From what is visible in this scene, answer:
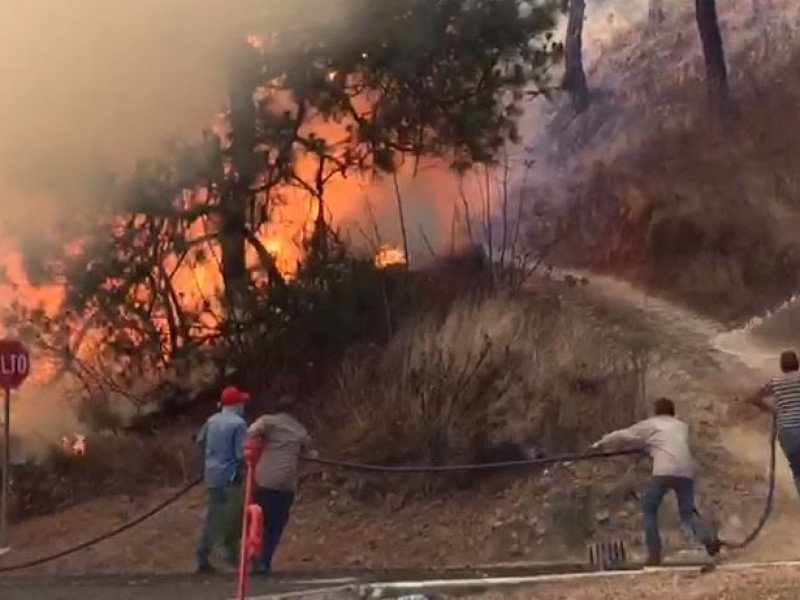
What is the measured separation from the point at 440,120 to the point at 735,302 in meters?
4.50

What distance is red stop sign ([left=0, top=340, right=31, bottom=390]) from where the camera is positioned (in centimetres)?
1183

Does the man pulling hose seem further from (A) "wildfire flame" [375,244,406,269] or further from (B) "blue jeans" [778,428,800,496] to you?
(A) "wildfire flame" [375,244,406,269]

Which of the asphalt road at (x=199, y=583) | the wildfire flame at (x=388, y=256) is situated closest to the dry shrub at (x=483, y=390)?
the wildfire flame at (x=388, y=256)

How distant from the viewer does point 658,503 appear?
9758 mm

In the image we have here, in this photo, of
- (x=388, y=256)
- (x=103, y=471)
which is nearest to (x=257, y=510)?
(x=103, y=471)

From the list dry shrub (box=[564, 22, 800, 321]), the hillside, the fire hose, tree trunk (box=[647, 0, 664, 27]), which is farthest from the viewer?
tree trunk (box=[647, 0, 664, 27])

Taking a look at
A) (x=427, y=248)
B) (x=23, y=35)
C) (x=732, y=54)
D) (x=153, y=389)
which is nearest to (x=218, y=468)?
(x=23, y=35)

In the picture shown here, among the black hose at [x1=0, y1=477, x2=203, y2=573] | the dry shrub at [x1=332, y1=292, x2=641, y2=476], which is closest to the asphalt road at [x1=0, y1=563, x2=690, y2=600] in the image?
the black hose at [x1=0, y1=477, x2=203, y2=573]

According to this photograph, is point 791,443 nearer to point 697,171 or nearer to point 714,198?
point 714,198

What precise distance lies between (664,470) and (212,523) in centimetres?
340

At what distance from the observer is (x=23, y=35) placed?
11.8 meters

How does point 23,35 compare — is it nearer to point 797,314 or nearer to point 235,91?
point 235,91

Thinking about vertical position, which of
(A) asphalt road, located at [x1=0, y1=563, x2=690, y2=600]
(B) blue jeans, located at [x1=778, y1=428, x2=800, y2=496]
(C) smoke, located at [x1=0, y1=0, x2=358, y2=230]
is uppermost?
(C) smoke, located at [x1=0, y1=0, x2=358, y2=230]

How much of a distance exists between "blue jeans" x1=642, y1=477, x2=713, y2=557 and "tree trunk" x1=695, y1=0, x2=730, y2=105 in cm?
1346
